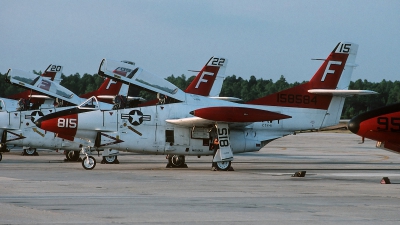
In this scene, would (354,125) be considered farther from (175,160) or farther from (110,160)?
(110,160)

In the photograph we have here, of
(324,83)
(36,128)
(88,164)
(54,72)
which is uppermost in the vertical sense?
(54,72)

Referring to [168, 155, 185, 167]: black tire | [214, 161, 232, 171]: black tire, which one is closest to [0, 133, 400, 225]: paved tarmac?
[214, 161, 232, 171]: black tire

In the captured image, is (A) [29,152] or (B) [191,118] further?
(A) [29,152]

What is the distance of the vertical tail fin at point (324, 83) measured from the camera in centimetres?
2323

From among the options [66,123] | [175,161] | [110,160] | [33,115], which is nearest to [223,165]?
[175,161]

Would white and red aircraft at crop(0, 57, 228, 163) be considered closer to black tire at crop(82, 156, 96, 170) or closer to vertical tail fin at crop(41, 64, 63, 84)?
black tire at crop(82, 156, 96, 170)

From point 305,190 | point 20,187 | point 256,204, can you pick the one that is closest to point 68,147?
point 20,187

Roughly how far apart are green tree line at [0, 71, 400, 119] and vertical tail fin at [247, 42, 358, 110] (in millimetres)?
46435

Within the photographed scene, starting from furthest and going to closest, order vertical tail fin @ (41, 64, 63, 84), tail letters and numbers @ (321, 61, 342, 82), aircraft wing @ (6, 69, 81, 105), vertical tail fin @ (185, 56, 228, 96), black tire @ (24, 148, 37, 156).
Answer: vertical tail fin @ (41, 64, 63, 84)
vertical tail fin @ (185, 56, 228, 96)
black tire @ (24, 148, 37, 156)
aircraft wing @ (6, 69, 81, 105)
tail letters and numbers @ (321, 61, 342, 82)

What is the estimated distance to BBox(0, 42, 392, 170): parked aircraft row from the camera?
69.4 ft

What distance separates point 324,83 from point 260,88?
7268cm

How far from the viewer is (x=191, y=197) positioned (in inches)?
531

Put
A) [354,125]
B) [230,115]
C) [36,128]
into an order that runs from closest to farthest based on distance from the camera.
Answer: [354,125], [230,115], [36,128]

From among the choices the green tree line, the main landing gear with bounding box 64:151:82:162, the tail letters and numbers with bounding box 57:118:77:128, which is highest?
the green tree line
